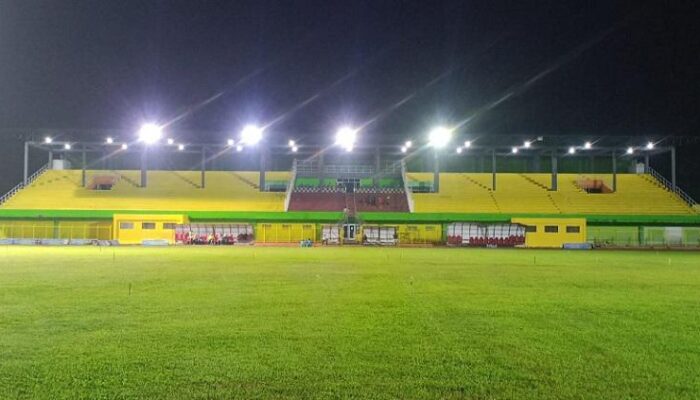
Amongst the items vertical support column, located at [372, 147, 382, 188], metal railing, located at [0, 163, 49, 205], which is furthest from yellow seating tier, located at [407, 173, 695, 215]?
metal railing, located at [0, 163, 49, 205]

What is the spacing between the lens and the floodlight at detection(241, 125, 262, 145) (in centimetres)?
5700

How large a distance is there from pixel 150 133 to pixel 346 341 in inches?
2097

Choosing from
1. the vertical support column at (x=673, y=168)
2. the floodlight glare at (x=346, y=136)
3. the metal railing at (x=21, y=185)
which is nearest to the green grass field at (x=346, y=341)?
the floodlight glare at (x=346, y=136)

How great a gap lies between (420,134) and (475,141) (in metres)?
6.69

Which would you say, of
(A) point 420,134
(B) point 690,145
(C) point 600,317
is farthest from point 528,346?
(B) point 690,145

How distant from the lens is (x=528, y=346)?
8.38 metres

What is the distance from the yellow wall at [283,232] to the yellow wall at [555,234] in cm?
2143

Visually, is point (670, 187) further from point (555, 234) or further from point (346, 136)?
point (346, 136)

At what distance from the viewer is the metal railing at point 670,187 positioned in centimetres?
6317

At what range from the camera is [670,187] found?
66500 millimetres

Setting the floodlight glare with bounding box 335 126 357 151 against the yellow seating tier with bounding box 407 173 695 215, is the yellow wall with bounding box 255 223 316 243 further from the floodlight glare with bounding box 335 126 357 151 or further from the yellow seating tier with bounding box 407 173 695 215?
the yellow seating tier with bounding box 407 173 695 215

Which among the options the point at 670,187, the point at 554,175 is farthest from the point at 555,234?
the point at 670,187

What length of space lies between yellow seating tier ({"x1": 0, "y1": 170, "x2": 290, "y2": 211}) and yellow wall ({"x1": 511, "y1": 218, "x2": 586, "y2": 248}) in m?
25.7

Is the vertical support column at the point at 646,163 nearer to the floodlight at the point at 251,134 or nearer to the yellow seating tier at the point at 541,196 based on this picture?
the yellow seating tier at the point at 541,196
